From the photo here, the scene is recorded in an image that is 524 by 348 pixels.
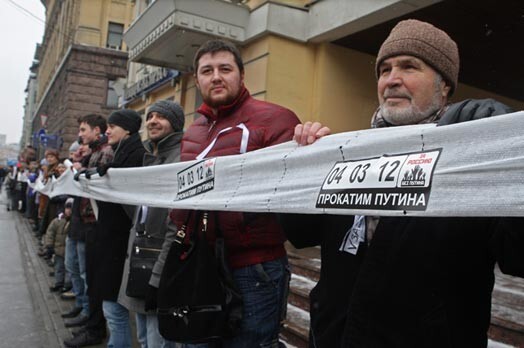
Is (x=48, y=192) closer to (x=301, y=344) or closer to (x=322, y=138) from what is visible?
(x=301, y=344)

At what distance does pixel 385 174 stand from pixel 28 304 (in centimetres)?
558

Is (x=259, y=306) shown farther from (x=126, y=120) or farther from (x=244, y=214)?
(x=126, y=120)

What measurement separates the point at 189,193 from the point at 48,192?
513cm

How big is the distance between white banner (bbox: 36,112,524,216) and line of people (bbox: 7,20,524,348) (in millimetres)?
64

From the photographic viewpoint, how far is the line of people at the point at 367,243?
3.97 feet

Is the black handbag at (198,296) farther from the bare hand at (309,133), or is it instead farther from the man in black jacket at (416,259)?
the bare hand at (309,133)

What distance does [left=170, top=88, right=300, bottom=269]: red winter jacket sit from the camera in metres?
1.92

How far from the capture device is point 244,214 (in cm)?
194

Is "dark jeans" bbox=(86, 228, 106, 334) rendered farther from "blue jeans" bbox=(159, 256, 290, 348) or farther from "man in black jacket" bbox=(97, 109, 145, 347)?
"blue jeans" bbox=(159, 256, 290, 348)

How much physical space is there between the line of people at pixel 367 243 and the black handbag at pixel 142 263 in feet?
0.05

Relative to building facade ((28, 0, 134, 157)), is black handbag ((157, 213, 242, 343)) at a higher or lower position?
lower

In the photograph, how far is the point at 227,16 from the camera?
24.5 ft

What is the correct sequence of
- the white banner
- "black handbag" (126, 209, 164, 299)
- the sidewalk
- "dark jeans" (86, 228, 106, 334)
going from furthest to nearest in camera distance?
the sidewalk
"dark jeans" (86, 228, 106, 334)
"black handbag" (126, 209, 164, 299)
the white banner

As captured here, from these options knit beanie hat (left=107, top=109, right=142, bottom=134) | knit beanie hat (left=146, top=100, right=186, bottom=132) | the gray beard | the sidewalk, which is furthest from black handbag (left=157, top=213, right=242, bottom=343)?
the sidewalk
